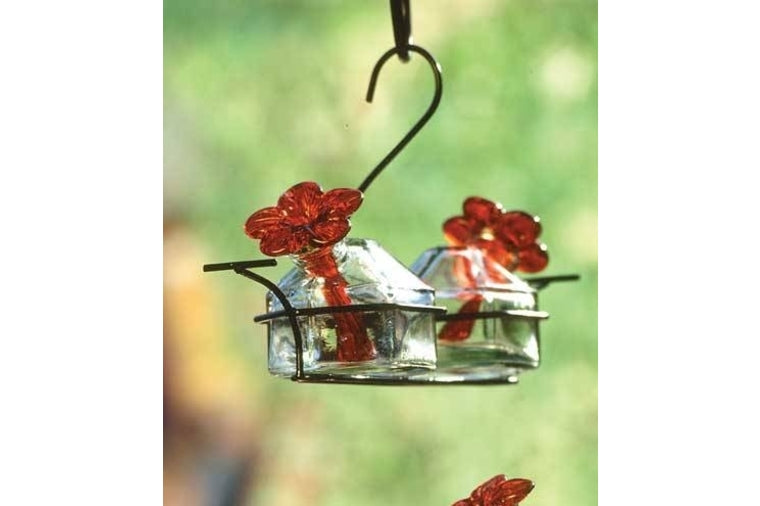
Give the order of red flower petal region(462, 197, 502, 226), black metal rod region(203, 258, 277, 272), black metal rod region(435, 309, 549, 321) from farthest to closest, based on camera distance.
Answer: red flower petal region(462, 197, 502, 226), black metal rod region(435, 309, 549, 321), black metal rod region(203, 258, 277, 272)

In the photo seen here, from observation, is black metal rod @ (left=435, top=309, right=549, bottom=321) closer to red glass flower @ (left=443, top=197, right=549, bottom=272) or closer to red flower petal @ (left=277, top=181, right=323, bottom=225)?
red glass flower @ (left=443, top=197, right=549, bottom=272)

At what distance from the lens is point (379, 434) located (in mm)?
4289

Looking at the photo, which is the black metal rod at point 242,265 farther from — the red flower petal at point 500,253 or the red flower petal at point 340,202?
the red flower petal at point 500,253

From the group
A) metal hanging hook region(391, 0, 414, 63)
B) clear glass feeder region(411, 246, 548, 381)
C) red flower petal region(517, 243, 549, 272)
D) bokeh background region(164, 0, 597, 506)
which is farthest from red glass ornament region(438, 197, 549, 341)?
bokeh background region(164, 0, 597, 506)

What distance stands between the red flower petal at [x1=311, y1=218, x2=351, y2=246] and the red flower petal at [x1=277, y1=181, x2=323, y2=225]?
1 centimetres

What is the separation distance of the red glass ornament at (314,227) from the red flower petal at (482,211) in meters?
0.56

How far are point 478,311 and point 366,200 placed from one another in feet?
7.77

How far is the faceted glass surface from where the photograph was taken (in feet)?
6.63

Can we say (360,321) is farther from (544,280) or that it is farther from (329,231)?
(544,280)

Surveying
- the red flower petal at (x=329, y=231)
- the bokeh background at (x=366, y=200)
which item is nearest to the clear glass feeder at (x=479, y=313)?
the red flower petal at (x=329, y=231)

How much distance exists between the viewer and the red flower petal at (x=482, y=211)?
218 cm
